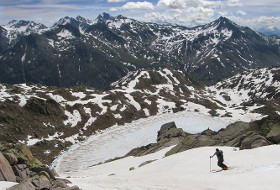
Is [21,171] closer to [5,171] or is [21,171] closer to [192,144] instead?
[5,171]

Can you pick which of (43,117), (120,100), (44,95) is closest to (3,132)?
(43,117)

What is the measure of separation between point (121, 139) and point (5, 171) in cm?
7196

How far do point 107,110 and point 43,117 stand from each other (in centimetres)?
3051

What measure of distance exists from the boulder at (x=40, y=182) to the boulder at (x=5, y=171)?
3.21 meters

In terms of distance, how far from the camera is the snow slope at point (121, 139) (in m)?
80.2

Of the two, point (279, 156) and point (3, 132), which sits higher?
point (279, 156)

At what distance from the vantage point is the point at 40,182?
78.7 ft

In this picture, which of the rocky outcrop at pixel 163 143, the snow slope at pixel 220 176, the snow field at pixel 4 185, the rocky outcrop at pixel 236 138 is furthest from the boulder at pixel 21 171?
the rocky outcrop at pixel 163 143

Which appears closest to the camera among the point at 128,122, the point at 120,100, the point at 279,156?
the point at 279,156

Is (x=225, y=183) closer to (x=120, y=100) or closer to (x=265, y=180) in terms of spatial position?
(x=265, y=180)

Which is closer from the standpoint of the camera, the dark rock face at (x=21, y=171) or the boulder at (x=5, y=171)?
the boulder at (x=5, y=171)

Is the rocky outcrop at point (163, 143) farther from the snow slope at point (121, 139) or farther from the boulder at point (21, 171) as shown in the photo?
the boulder at point (21, 171)

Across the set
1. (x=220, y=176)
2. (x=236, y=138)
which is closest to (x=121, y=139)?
(x=236, y=138)

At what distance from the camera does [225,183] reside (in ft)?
78.6
